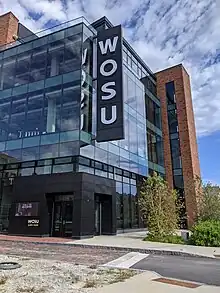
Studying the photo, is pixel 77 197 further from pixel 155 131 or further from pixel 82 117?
pixel 155 131

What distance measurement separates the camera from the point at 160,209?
17.5m

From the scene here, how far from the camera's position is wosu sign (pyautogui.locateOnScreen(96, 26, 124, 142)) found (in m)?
18.9

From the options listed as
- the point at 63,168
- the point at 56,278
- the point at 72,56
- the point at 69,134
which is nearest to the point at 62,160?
the point at 63,168

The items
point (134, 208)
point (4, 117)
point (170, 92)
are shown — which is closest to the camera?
point (4, 117)

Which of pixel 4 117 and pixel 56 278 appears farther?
pixel 4 117

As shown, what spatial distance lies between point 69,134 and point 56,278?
13.0 m

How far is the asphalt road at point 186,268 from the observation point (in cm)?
719

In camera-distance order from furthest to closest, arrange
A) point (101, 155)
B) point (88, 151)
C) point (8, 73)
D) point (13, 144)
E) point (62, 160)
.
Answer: point (8, 73)
point (13, 144)
point (101, 155)
point (88, 151)
point (62, 160)

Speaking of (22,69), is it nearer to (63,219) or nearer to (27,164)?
(27,164)

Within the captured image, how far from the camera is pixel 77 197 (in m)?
17.5

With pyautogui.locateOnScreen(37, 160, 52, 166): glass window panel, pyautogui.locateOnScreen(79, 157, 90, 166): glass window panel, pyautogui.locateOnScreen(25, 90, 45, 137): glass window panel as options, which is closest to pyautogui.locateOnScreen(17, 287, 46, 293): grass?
pyautogui.locateOnScreen(79, 157, 90, 166): glass window panel

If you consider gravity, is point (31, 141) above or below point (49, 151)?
above

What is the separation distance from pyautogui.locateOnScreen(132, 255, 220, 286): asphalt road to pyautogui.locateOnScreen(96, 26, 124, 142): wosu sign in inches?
377

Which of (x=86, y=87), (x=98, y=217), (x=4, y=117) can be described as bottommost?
(x=98, y=217)
